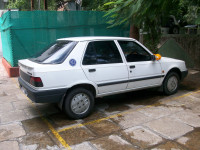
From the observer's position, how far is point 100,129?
4121 millimetres

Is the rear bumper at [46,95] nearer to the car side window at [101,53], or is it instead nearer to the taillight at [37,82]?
the taillight at [37,82]

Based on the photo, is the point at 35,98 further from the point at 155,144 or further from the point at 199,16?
the point at 199,16

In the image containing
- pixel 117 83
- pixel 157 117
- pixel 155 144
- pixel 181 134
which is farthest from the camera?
pixel 117 83

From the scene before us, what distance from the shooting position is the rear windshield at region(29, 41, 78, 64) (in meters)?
4.32

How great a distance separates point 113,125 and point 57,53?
1.81m

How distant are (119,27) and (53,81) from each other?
6.47 meters

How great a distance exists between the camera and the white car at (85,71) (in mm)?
4121

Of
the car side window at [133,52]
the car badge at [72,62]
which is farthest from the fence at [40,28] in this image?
the car badge at [72,62]

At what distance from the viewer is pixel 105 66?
470 centimetres

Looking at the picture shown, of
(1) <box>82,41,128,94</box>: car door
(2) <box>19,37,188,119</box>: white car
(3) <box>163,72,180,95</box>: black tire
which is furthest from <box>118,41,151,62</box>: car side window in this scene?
(3) <box>163,72,180,95</box>: black tire

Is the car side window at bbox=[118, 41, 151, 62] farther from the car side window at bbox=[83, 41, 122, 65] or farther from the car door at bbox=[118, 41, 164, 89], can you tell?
the car side window at bbox=[83, 41, 122, 65]

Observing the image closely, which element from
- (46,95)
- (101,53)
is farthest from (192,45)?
(46,95)


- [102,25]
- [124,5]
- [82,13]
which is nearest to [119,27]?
[102,25]

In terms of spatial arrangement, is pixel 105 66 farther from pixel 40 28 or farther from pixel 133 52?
pixel 40 28
